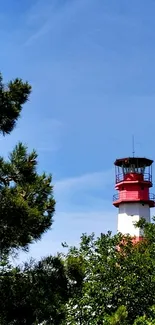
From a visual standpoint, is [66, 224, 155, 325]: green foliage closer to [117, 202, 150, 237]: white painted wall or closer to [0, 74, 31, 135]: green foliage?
[0, 74, 31, 135]: green foliage

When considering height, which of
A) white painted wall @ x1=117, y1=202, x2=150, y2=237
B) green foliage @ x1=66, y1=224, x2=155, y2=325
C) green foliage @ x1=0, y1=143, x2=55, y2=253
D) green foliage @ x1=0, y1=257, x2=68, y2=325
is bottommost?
green foliage @ x1=0, y1=257, x2=68, y2=325

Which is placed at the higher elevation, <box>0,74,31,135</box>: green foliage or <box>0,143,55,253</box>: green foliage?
<box>0,74,31,135</box>: green foliage

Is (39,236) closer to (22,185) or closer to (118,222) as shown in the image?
(22,185)

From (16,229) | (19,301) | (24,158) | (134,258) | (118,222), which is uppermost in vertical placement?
(118,222)

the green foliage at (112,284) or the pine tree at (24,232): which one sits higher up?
the green foliage at (112,284)

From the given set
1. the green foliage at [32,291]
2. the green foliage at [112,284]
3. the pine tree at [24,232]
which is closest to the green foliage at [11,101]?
the pine tree at [24,232]

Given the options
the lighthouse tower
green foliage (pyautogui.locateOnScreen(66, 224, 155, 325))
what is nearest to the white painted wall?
the lighthouse tower

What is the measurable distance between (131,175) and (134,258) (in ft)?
48.2

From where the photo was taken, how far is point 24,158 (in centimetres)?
884

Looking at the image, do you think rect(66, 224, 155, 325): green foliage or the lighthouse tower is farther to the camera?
the lighthouse tower

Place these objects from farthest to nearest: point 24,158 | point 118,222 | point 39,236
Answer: point 118,222 < point 39,236 < point 24,158

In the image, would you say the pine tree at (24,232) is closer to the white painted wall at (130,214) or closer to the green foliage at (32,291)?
the green foliage at (32,291)

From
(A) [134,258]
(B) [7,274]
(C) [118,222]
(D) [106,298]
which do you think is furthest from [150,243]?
(B) [7,274]

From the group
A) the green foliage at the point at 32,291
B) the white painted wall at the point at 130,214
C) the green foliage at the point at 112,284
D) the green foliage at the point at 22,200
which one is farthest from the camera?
the white painted wall at the point at 130,214
